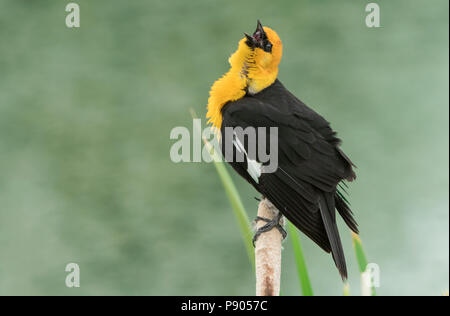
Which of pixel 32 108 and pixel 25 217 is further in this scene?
pixel 32 108

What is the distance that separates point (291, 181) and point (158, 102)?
3.97ft

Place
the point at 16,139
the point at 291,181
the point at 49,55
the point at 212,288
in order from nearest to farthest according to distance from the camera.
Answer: the point at 291,181 → the point at 212,288 → the point at 16,139 → the point at 49,55

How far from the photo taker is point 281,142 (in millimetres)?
1274

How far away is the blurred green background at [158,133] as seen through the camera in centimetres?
205

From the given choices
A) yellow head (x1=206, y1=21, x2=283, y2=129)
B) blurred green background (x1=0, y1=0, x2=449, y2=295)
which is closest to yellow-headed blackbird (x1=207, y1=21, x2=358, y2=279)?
yellow head (x1=206, y1=21, x2=283, y2=129)

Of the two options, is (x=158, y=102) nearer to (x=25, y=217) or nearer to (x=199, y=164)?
(x=199, y=164)

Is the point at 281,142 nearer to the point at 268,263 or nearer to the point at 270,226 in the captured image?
the point at 270,226

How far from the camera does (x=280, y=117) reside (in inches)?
50.4

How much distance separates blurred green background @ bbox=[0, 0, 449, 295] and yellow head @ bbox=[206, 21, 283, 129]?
0.83 meters

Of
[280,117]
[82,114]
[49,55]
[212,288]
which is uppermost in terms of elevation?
[49,55]

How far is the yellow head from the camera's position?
1.24m

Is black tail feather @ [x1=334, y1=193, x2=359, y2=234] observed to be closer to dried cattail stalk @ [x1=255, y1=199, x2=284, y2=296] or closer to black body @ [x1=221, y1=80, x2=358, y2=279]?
black body @ [x1=221, y1=80, x2=358, y2=279]

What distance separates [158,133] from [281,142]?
3.53 feet

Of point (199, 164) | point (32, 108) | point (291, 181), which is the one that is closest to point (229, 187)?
point (291, 181)
